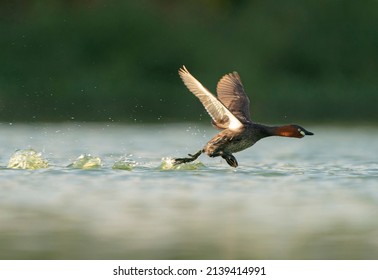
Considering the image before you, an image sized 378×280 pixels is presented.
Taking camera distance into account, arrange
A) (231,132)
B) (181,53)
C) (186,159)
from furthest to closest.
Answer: (181,53) < (186,159) < (231,132)

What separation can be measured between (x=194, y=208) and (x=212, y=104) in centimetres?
229

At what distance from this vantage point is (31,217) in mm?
10844

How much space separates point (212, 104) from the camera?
44.0 ft

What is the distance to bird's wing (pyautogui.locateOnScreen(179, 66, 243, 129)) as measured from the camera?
13.0 metres

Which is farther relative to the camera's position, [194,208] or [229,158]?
[229,158]

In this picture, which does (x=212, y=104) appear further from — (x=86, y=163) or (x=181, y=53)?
(x=181, y=53)

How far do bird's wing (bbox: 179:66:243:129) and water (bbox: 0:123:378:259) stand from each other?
1.91 feet

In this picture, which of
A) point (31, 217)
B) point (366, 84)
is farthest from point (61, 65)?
point (31, 217)

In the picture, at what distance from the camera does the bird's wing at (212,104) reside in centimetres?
1295

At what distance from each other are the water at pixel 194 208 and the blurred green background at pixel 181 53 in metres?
10.3

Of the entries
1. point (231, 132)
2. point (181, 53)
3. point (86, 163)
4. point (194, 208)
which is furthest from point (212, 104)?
point (181, 53)

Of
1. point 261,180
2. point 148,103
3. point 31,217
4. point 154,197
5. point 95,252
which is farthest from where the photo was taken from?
point 148,103

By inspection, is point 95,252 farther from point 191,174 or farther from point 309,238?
point 191,174

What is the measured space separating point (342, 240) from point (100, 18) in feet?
70.8
